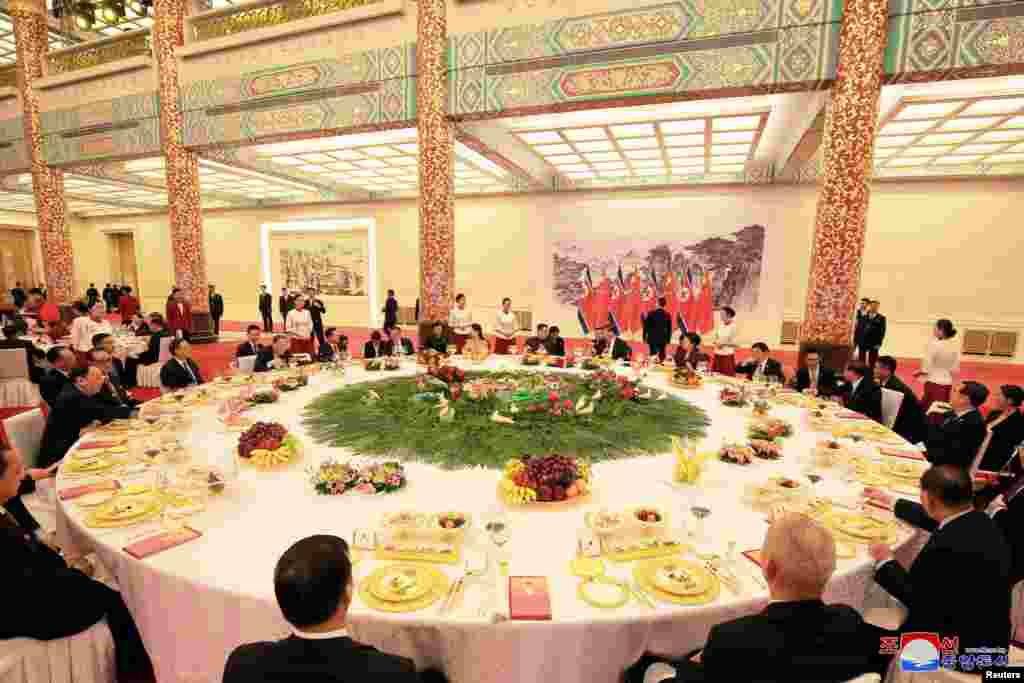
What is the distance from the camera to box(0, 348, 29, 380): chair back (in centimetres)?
720

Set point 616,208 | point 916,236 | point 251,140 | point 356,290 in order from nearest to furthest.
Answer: point 251,140, point 916,236, point 616,208, point 356,290

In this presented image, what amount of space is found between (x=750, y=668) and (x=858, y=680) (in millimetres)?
266

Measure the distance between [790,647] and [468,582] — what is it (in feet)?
3.79

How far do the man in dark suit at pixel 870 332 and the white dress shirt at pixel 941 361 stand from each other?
240 cm

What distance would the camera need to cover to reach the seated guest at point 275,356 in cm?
644

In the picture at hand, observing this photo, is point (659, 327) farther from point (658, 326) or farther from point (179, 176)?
point (179, 176)

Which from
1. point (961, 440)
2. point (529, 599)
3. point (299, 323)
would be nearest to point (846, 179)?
point (961, 440)

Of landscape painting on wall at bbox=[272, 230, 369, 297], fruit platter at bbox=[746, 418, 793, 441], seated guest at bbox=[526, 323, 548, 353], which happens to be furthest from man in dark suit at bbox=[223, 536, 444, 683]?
landscape painting on wall at bbox=[272, 230, 369, 297]

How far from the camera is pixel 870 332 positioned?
29.7 feet

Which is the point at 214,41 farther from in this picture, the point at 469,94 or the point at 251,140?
the point at 469,94

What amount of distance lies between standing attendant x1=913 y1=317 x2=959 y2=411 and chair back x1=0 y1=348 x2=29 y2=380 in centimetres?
1254

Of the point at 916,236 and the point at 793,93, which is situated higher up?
the point at 793,93

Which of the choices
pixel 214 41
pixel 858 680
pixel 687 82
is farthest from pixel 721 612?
pixel 214 41

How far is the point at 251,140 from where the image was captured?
376 inches
